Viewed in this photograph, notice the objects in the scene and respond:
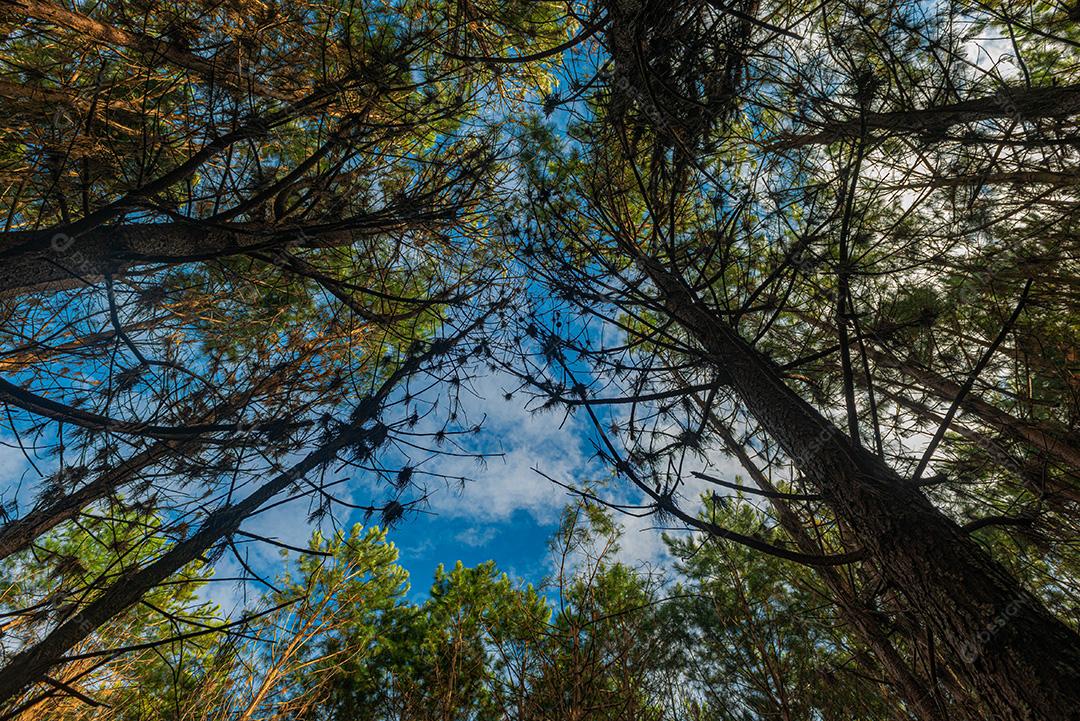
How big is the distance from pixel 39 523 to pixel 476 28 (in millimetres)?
5606

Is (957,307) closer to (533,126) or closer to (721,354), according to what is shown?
(721,354)

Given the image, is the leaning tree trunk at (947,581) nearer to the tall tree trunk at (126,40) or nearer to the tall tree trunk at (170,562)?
the tall tree trunk at (170,562)

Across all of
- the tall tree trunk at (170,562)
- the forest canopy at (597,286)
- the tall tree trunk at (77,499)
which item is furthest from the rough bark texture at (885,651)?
the tall tree trunk at (77,499)

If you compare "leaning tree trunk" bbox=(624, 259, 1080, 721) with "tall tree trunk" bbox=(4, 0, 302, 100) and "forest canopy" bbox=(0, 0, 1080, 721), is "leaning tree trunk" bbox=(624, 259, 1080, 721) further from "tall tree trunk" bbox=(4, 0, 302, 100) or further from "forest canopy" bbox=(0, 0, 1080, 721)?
"tall tree trunk" bbox=(4, 0, 302, 100)

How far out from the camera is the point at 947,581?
63.4 inches

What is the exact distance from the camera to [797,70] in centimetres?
296

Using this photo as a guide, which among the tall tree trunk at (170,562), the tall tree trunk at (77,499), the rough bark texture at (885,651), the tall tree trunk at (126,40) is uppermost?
the tall tree trunk at (126,40)

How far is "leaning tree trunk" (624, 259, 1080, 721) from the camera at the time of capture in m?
1.32

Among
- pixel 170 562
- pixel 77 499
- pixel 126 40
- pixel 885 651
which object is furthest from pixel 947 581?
pixel 126 40

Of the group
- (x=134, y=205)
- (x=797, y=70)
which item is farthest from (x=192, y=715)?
(x=797, y=70)

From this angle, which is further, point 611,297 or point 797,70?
point 611,297

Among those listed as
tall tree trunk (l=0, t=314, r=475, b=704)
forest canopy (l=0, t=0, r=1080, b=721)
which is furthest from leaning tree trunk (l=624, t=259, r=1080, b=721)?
tall tree trunk (l=0, t=314, r=475, b=704)

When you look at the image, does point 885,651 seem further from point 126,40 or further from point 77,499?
point 126,40

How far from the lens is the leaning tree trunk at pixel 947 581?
1318 mm
